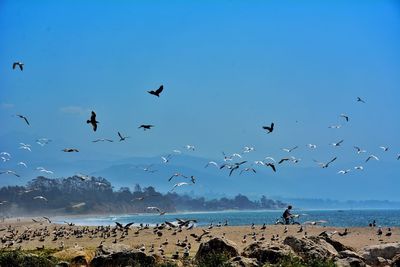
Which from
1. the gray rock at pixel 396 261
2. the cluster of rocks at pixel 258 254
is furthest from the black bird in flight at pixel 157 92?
the gray rock at pixel 396 261

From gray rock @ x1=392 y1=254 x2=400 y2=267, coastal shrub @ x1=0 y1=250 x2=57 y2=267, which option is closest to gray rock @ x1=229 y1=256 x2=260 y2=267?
gray rock @ x1=392 y1=254 x2=400 y2=267

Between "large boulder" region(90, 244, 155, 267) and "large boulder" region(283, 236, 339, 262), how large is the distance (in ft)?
23.3

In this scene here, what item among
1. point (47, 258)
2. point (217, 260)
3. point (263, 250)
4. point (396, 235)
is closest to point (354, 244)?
point (396, 235)

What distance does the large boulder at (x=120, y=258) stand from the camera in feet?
82.5

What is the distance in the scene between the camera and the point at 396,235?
44.8 meters

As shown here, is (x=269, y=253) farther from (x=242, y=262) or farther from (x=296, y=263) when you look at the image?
(x=296, y=263)

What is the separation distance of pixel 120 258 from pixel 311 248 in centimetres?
938

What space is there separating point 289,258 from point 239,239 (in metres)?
22.3

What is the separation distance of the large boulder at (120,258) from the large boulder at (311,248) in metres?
7.12

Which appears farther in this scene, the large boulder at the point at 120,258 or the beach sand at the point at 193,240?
the beach sand at the point at 193,240

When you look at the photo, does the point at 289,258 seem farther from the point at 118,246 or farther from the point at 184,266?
the point at 118,246

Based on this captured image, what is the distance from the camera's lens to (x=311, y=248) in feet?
85.1

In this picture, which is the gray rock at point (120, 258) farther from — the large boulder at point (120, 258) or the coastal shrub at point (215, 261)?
the coastal shrub at point (215, 261)

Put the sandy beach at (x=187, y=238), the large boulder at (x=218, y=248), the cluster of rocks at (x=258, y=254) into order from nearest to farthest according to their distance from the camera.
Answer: the cluster of rocks at (x=258, y=254) → the large boulder at (x=218, y=248) → the sandy beach at (x=187, y=238)
